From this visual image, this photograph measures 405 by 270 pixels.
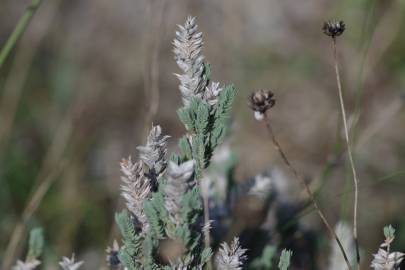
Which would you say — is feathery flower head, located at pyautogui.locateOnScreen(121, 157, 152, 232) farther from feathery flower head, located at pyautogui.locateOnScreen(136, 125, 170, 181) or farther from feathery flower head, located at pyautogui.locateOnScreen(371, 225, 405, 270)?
feathery flower head, located at pyautogui.locateOnScreen(371, 225, 405, 270)

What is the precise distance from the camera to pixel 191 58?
1.17 m

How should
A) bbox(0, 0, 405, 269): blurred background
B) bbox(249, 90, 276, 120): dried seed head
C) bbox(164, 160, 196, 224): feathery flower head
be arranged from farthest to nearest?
bbox(0, 0, 405, 269): blurred background
bbox(249, 90, 276, 120): dried seed head
bbox(164, 160, 196, 224): feathery flower head

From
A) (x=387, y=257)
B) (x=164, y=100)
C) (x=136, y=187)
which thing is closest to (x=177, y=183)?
(x=136, y=187)

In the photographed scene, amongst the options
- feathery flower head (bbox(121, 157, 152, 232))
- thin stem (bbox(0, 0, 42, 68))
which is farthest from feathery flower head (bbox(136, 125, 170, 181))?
thin stem (bbox(0, 0, 42, 68))

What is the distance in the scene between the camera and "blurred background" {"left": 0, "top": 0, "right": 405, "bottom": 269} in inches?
110

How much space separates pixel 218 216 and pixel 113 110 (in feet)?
7.35

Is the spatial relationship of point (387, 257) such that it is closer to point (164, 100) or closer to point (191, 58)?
point (191, 58)

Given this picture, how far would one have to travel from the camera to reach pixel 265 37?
4316 millimetres

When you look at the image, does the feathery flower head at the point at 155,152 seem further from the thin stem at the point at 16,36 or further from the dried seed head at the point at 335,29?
the thin stem at the point at 16,36

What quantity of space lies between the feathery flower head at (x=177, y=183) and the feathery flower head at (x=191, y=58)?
20 cm

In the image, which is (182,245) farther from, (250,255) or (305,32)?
(305,32)

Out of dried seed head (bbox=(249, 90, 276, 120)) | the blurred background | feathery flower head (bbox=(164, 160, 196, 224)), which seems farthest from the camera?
the blurred background

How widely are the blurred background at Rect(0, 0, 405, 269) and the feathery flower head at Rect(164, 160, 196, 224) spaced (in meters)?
1.45

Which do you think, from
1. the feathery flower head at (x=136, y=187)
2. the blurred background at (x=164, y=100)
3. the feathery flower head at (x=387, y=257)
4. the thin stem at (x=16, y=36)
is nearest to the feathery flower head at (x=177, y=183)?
the feathery flower head at (x=136, y=187)
